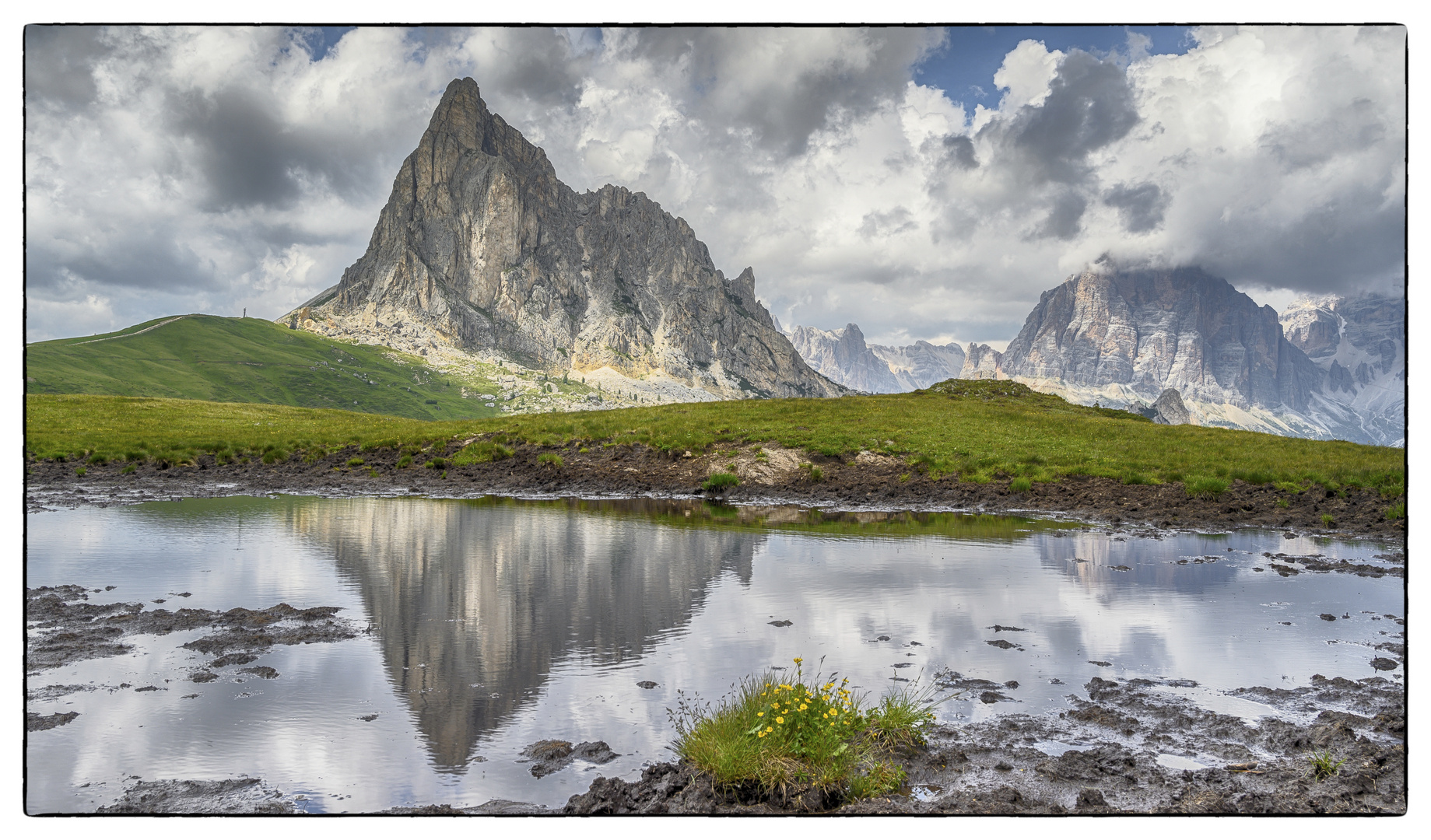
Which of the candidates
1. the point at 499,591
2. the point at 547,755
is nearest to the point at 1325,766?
the point at 547,755

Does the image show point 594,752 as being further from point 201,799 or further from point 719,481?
point 719,481

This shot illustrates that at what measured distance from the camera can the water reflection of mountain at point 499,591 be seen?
10102mm

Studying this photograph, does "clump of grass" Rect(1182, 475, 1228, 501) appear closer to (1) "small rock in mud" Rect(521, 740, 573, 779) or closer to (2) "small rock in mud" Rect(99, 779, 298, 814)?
(1) "small rock in mud" Rect(521, 740, 573, 779)

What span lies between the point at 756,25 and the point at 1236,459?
33378mm

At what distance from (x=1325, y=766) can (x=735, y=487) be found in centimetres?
2784

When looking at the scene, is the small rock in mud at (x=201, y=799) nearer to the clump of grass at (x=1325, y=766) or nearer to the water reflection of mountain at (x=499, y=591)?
the water reflection of mountain at (x=499, y=591)

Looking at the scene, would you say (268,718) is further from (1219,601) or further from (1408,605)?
(1219,601)

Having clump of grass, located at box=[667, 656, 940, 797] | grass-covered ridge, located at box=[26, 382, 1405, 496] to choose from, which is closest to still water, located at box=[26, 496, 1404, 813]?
clump of grass, located at box=[667, 656, 940, 797]

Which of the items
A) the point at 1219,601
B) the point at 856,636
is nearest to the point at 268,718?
the point at 856,636

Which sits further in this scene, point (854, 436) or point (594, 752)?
point (854, 436)

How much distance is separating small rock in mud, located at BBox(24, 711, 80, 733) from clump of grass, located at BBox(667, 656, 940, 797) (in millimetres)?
7286

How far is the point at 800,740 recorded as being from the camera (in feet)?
24.8

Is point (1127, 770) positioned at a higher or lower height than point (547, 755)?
lower

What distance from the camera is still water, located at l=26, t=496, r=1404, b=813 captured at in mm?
8195
